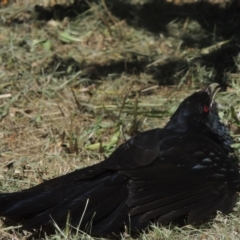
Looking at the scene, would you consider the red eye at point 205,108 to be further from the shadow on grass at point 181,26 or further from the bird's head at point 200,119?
the shadow on grass at point 181,26

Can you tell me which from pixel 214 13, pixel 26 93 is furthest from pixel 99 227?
pixel 214 13

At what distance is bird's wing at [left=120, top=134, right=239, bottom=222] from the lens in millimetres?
5109

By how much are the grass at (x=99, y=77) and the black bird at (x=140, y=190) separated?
0.14 m

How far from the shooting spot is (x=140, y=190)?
515 cm

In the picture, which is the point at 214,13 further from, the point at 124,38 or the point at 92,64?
the point at 92,64

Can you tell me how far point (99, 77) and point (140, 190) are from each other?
2514 mm

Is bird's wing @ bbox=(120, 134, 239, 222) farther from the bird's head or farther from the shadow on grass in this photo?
the shadow on grass

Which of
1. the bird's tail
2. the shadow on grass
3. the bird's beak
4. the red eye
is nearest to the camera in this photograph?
the bird's tail

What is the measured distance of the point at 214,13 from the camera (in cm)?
831

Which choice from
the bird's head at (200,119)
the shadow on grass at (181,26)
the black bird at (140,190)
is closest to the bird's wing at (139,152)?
the black bird at (140,190)

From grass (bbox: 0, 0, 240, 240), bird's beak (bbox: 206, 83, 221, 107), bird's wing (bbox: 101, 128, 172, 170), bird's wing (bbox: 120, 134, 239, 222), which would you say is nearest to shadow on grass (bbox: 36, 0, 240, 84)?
grass (bbox: 0, 0, 240, 240)

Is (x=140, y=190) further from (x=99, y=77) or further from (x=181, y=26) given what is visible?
(x=181, y=26)

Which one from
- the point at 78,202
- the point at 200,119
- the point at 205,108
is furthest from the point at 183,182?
the point at 205,108

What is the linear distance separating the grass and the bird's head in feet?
0.88
